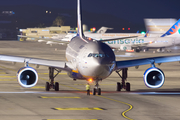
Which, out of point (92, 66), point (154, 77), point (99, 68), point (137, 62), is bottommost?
point (154, 77)

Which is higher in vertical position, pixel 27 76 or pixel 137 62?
pixel 137 62

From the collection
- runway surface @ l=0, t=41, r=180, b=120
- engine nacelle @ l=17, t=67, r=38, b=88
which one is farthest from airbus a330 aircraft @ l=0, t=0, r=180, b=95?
runway surface @ l=0, t=41, r=180, b=120

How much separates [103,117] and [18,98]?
8434 millimetres

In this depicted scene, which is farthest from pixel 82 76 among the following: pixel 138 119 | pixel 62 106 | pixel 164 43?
pixel 164 43

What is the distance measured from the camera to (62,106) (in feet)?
78.1

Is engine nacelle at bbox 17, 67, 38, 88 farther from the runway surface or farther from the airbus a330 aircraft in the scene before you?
the runway surface

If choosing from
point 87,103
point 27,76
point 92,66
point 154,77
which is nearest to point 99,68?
point 92,66

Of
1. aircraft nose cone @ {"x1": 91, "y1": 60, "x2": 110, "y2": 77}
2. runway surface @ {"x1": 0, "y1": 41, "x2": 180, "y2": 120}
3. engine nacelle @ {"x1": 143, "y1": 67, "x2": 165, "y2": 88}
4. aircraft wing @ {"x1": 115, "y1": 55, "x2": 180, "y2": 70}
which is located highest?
aircraft wing @ {"x1": 115, "y1": 55, "x2": 180, "y2": 70}

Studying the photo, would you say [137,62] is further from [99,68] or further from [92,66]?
[92,66]

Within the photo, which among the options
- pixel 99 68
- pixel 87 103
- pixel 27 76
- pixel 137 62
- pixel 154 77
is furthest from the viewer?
pixel 137 62

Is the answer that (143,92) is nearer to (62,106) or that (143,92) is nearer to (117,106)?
(117,106)

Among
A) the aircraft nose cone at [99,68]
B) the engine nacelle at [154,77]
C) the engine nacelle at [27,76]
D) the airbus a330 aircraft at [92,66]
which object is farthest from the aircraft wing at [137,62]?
the engine nacelle at [27,76]

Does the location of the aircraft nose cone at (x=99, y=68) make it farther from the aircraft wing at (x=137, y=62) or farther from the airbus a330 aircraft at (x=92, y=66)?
the aircraft wing at (x=137, y=62)

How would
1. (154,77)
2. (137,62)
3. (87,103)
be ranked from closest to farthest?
1. (87,103)
2. (154,77)
3. (137,62)
